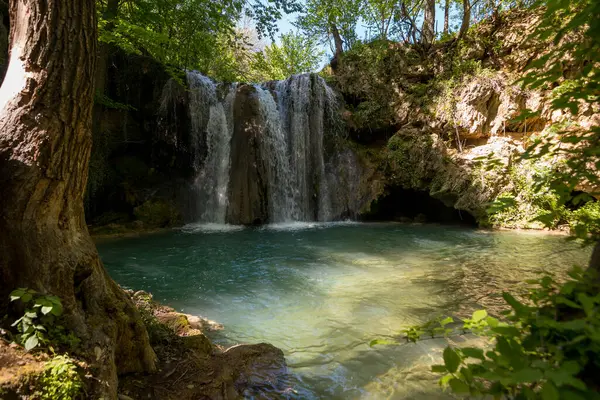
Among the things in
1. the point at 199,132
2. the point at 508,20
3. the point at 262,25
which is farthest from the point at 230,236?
the point at 508,20

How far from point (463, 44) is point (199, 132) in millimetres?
11555

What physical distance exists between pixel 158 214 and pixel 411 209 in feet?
34.1

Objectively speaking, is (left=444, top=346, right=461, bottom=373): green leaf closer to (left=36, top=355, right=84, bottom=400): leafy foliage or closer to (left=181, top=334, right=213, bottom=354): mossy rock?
(left=36, top=355, right=84, bottom=400): leafy foliage

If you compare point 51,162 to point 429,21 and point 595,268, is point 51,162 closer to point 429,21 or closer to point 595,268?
point 595,268

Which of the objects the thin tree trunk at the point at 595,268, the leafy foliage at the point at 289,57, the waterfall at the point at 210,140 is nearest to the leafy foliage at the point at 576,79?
the thin tree trunk at the point at 595,268

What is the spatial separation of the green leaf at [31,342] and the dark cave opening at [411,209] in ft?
43.0

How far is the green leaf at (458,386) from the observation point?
95cm

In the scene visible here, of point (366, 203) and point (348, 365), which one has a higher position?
point (366, 203)

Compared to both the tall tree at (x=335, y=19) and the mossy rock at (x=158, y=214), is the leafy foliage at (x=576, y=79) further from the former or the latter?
the tall tree at (x=335, y=19)

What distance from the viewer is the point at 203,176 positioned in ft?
46.0

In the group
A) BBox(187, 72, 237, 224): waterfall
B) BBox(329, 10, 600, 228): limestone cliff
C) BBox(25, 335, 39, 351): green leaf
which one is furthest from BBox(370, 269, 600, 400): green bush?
BBox(187, 72, 237, 224): waterfall

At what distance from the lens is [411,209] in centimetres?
1438

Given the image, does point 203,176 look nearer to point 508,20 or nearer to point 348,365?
point 348,365

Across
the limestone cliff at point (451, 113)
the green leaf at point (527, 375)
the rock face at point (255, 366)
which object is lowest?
the rock face at point (255, 366)
